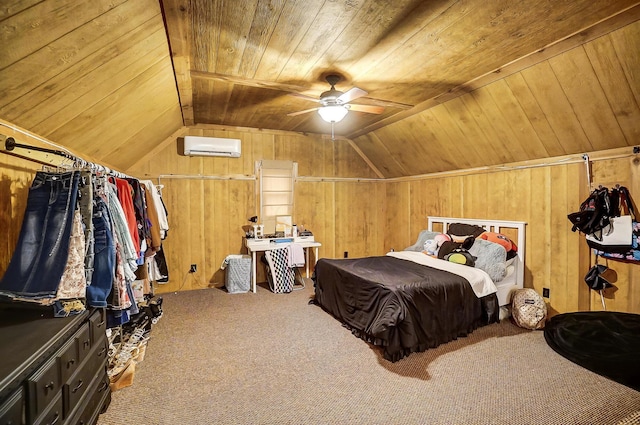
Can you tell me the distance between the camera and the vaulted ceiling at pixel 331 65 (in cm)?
163

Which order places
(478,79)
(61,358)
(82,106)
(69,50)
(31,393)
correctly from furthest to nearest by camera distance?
(478,79)
(82,106)
(69,50)
(61,358)
(31,393)

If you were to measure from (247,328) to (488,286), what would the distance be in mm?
2611

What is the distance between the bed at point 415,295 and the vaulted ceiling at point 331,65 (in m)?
Answer: 1.53

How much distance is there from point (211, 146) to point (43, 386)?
3.86m

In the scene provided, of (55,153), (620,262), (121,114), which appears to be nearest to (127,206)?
(55,153)

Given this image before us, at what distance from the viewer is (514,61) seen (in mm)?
2594

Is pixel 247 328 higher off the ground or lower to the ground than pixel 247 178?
lower

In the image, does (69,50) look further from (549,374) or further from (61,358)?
(549,374)

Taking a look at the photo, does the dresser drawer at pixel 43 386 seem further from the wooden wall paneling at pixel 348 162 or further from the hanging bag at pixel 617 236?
the wooden wall paneling at pixel 348 162

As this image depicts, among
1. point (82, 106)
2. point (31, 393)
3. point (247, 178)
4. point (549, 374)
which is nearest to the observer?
point (31, 393)

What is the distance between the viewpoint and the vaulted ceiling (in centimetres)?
163

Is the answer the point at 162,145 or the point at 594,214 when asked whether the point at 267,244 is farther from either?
the point at 594,214

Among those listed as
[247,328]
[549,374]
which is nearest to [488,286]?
[549,374]

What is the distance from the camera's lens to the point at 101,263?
65.6 inches
